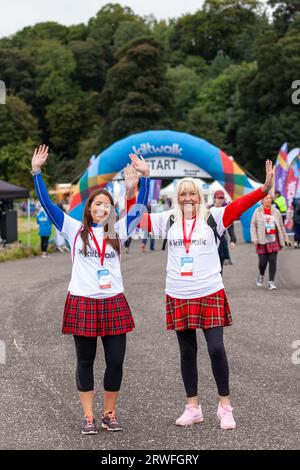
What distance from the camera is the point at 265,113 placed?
59.9m

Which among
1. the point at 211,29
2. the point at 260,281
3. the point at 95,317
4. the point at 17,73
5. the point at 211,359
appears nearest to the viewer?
the point at 95,317

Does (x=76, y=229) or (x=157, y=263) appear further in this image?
(x=157, y=263)

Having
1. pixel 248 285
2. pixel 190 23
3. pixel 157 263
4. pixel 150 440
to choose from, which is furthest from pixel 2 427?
pixel 190 23

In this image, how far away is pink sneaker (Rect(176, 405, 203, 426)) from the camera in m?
4.96

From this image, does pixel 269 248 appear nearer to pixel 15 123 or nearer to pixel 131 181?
pixel 131 181

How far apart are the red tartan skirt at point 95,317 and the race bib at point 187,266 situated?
50 cm

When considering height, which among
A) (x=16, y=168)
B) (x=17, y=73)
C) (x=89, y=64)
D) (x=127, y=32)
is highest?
(x=127, y=32)

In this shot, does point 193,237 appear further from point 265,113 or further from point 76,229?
point 265,113

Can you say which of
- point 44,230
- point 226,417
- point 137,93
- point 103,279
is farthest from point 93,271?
point 137,93

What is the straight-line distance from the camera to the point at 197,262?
5004 mm

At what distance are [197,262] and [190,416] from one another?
3.52ft

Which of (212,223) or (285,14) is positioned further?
(285,14)

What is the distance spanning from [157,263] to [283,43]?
164ft

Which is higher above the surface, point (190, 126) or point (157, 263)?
point (190, 126)
